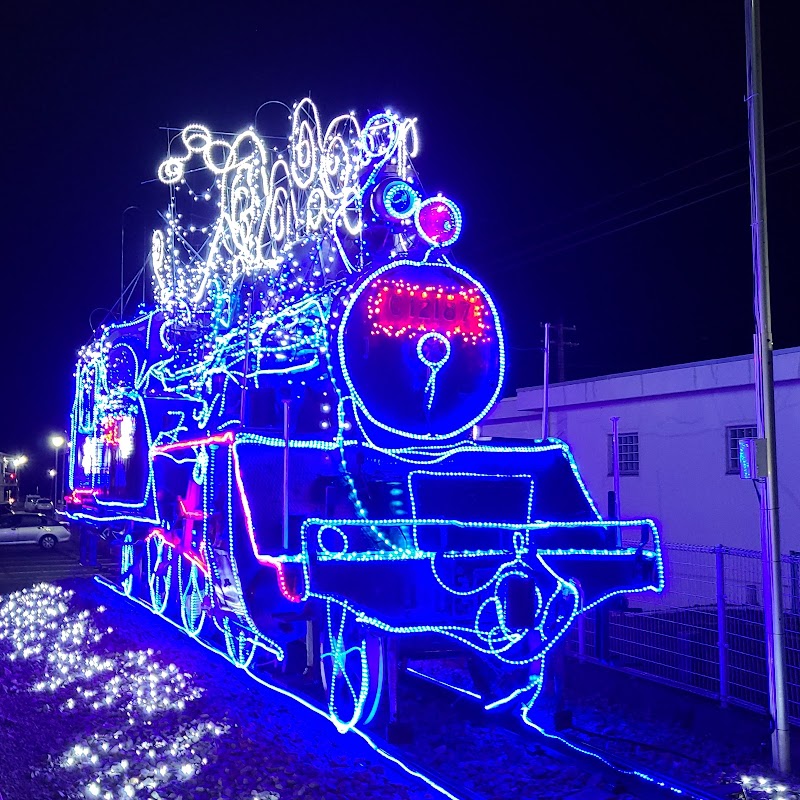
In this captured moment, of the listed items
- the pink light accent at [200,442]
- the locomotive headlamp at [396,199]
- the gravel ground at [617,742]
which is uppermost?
the locomotive headlamp at [396,199]

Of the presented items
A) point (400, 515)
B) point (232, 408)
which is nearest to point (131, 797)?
point (400, 515)

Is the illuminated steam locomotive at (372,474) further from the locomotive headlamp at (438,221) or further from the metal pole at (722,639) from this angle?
the metal pole at (722,639)

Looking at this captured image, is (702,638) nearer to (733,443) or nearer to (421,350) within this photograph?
(421,350)

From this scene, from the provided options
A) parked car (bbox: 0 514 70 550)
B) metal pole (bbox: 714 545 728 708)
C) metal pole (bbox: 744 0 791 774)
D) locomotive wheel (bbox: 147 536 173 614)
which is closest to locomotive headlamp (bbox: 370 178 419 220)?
metal pole (bbox: 744 0 791 774)

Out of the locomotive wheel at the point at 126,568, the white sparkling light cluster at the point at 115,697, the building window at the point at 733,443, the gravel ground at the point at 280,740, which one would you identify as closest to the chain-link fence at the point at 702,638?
the gravel ground at the point at 280,740

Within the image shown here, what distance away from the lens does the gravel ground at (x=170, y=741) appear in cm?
566

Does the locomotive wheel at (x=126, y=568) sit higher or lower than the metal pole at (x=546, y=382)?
lower

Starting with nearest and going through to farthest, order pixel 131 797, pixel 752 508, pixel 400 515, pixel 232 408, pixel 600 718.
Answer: pixel 131 797
pixel 400 515
pixel 600 718
pixel 232 408
pixel 752 508

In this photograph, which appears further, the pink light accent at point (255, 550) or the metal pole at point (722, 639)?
the metal pole at point (722, 639)

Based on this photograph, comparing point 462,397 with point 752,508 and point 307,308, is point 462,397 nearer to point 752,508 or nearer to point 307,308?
point 307,308

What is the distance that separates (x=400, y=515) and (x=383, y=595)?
81cm

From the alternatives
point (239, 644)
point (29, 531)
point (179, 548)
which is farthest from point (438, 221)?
point (29, 531)

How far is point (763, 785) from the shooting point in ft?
20.0

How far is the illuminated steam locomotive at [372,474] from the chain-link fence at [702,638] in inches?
39.5
